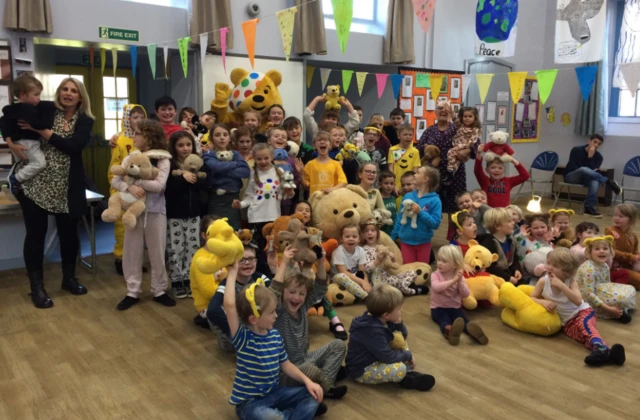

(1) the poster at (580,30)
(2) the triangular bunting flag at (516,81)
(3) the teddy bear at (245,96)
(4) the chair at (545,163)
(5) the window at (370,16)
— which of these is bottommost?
(4) the chair at (545,163)

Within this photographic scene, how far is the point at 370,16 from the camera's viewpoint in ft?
25.4

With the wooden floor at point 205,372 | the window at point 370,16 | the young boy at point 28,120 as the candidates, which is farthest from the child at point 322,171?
the window at point 370,16

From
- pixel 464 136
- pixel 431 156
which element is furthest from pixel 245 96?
pixel 464 136

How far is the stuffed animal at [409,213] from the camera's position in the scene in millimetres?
4652

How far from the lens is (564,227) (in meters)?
4.78

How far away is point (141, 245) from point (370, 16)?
16.2 ft

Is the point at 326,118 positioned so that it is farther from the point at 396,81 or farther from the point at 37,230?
the point at 37,230

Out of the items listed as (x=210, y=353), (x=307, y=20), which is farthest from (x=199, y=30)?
(x=210, y=353)

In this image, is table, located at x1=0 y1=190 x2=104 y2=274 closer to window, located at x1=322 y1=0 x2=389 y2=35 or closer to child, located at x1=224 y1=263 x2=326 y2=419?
child, located at x1=224 y1=263 x2=326 y2=419

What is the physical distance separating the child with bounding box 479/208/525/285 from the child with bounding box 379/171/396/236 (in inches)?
33.2

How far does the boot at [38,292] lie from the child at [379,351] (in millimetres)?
2380

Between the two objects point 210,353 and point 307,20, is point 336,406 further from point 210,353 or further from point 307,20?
point 307,20

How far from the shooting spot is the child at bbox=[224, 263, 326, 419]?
2.44 m

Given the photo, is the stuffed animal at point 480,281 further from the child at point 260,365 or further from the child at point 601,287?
the child at point 260,365
